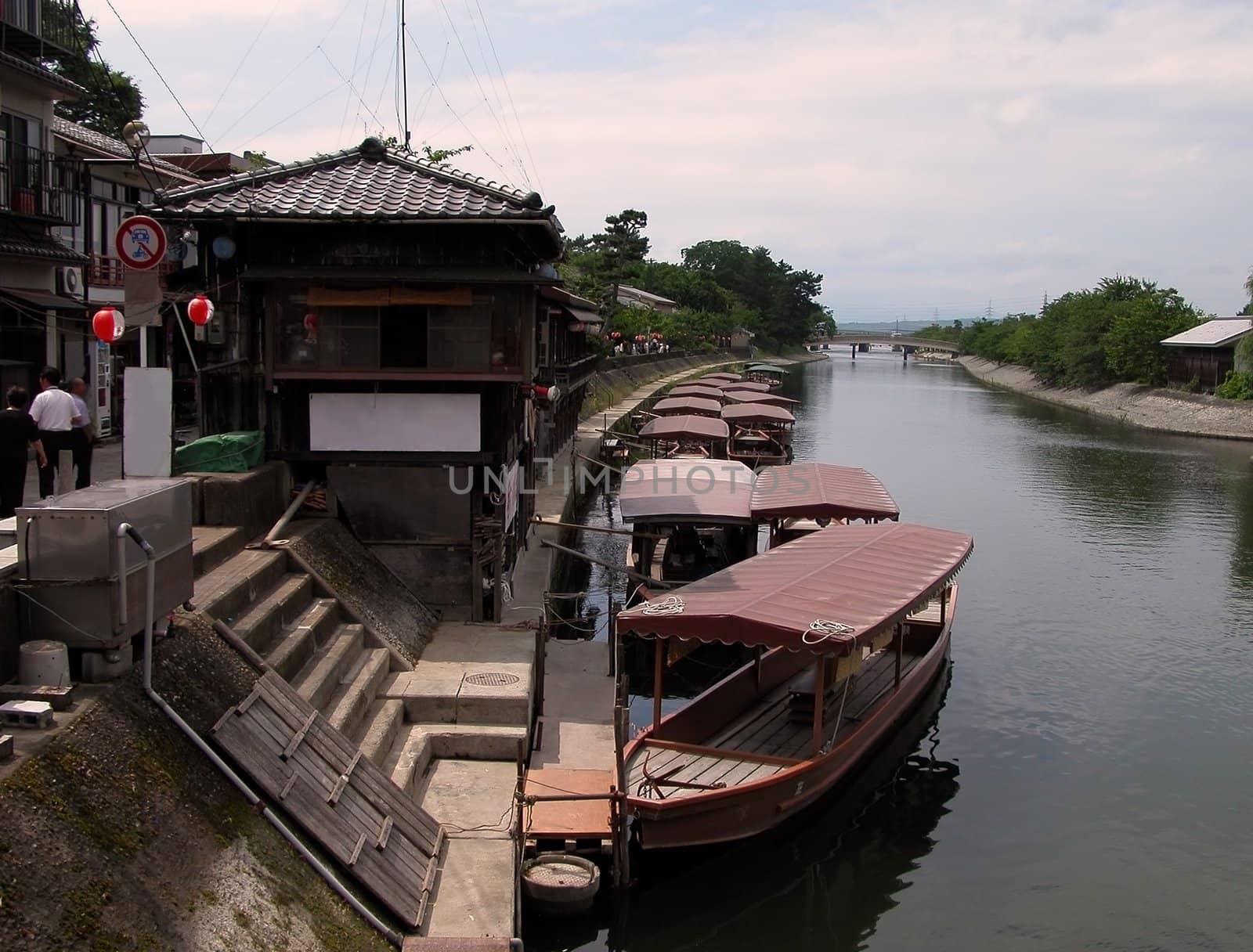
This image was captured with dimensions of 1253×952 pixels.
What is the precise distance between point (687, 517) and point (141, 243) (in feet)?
33.1

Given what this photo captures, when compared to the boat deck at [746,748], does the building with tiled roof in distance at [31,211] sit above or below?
above

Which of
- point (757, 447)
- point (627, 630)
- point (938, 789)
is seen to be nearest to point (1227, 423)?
point (757, 447)

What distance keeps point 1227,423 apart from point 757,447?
30401 mm

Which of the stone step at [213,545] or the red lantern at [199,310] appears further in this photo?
the red lantern at [199,310]

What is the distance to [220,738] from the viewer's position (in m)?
7.51

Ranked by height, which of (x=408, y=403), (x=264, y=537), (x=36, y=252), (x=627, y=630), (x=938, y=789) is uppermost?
(x=36, y=252)

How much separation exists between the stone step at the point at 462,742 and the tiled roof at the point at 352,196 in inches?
228

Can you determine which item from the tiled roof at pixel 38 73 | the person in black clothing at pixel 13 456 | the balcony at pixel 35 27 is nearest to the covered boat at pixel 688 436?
the tiled roof at pixel 38 73

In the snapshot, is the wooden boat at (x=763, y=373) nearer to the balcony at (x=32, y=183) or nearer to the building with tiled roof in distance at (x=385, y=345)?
the balcony at (x=32, y=183)

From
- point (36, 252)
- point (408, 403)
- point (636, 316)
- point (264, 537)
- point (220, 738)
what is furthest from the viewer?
point (636, 316)

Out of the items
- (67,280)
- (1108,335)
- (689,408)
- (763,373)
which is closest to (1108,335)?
(1108,335)

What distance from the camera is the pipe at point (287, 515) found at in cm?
1187

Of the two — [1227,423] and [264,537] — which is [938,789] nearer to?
[264,537]

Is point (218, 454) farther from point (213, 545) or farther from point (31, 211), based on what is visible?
point (31, 211)
